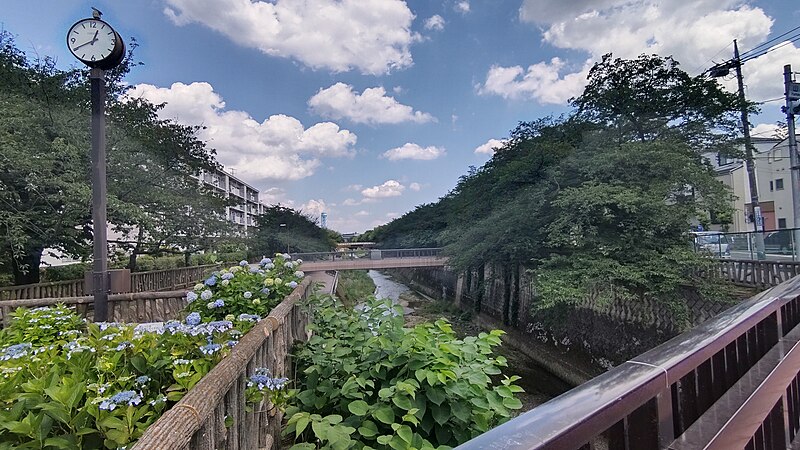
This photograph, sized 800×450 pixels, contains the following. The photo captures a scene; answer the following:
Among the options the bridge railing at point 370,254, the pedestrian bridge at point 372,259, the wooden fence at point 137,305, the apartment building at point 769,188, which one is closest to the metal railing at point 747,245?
the wooden fence at point 137,305

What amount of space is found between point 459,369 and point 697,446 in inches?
39.0

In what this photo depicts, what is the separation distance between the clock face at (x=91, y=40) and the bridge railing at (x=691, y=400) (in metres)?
4.61

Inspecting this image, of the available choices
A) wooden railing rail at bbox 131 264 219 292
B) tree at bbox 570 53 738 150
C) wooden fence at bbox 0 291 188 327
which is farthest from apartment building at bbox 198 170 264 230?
wooden fence at bbox 0 291 188 327

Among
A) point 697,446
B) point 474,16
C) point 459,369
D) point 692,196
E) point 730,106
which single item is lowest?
point 459,369

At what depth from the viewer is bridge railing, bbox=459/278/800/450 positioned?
58 cm

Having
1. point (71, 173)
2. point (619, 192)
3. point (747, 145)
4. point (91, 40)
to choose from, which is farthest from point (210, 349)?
point (747, 145)

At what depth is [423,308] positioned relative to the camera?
20.3m

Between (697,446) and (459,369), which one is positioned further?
(459,369)

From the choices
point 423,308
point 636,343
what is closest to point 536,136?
point 636,343

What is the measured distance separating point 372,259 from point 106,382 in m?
19.4

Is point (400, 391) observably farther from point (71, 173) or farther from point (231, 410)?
point (71, 173)

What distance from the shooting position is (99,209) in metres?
3.51

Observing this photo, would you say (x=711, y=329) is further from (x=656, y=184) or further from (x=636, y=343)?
(x=636, y=343)

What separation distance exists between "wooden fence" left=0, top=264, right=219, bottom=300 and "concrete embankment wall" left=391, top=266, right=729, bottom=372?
8.98 metres
